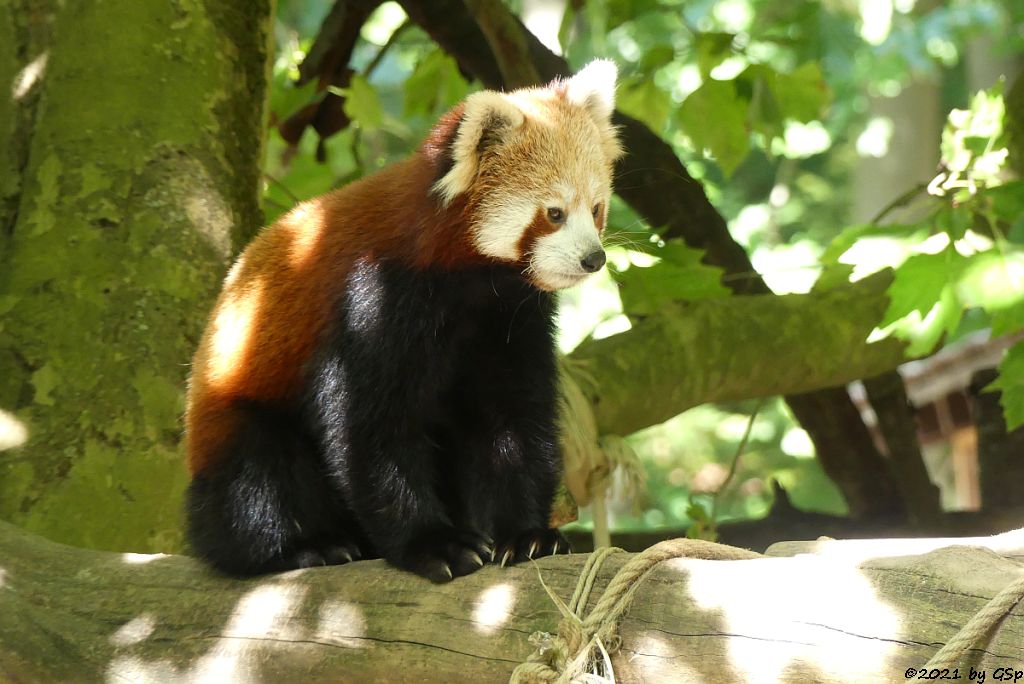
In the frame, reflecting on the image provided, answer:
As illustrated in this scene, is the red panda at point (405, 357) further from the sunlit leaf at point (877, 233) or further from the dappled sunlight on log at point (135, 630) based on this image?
the sunlit leaf at point (877, 233)

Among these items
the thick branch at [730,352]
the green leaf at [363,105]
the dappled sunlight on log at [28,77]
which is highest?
the dappled sunlight on log at [28,77]

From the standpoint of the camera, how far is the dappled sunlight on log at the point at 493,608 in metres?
1.96

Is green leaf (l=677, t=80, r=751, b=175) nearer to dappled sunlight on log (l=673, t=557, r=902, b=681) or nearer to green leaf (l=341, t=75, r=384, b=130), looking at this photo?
green leaf (l=341, t=75, r=384, b=130)

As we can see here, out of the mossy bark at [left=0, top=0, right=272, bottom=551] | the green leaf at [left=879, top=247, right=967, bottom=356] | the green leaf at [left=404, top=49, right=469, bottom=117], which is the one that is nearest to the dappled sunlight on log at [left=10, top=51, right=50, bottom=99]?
the mossy bark at [left=0, top=0, right=272, bottom=551]

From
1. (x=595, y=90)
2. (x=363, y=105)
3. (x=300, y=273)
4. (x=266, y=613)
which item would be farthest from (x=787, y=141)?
(x=266, y=613)

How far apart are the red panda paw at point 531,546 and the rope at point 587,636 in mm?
459

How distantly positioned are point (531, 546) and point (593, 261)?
72cm

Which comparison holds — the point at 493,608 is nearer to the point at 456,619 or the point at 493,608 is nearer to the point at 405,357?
the point at 456,619

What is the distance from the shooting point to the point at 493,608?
200 cm

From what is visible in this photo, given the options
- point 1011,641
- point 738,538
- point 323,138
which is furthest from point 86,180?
point 738,538

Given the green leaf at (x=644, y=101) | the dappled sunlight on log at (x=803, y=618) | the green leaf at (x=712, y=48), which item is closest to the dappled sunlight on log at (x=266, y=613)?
the dappled sunlight on log at (x=803, y=618)

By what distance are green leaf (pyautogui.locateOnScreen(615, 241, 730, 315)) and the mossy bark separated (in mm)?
1342

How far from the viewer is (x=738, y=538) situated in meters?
4.94

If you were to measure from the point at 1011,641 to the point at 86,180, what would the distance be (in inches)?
113
